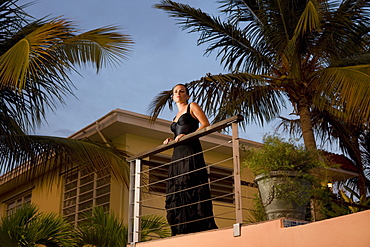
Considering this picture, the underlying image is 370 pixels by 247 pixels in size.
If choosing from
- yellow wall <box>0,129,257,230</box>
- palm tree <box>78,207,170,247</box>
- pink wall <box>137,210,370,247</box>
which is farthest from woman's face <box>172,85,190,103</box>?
yellow wall <box>0,129,257,230</box>

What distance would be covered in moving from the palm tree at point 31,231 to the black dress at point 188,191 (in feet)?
9.94

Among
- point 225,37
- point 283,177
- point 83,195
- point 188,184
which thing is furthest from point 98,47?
point 83,195

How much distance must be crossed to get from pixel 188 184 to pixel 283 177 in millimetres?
935

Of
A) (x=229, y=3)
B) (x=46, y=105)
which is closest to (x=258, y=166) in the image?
(x=46, y=105)

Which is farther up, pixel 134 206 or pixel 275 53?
pixel 275 53

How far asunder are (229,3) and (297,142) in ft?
18.2

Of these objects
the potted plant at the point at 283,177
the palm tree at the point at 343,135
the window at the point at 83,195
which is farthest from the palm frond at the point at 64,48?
the palm tree at the point at 343,135

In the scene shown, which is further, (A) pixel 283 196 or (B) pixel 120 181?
(B) pixel 120 181

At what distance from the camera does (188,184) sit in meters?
5.27

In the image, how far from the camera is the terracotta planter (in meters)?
5.34

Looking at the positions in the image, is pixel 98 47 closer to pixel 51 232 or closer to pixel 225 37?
pixel 51 232

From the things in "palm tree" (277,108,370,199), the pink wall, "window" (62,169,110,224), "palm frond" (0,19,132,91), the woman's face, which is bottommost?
the pink wall

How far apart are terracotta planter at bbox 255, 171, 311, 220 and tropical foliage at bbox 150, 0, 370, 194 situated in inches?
152

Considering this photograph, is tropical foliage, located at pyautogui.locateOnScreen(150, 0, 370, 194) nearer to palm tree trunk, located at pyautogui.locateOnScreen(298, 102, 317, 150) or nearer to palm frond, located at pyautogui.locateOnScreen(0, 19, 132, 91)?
palm tree trunk, located at pyautogui.locateOnScreen(298, 102, 317, 150)
